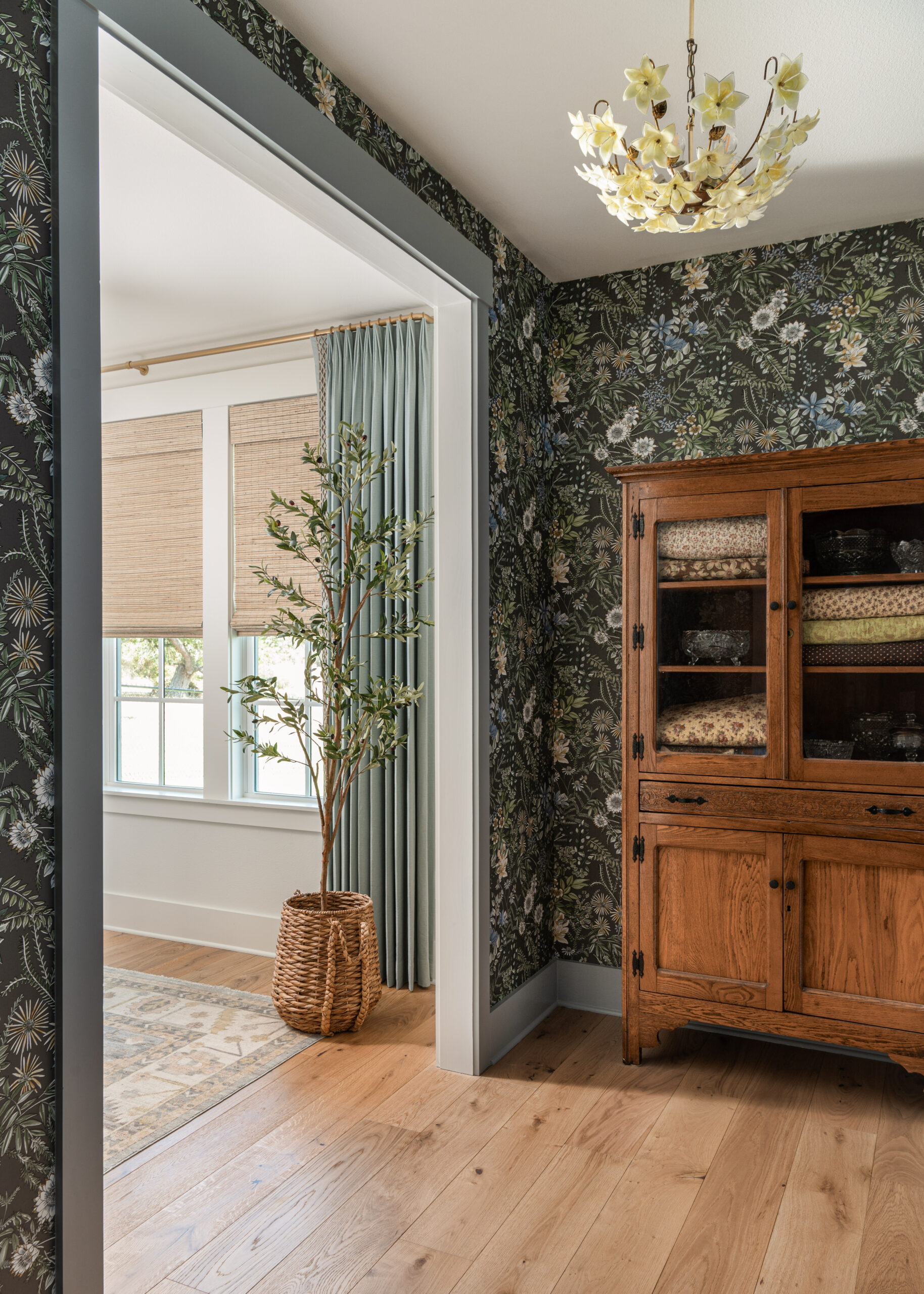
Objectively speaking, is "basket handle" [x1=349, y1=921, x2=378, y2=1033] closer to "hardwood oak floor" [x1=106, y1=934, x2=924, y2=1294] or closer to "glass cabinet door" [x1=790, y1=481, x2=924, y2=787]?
"hardwood oak floor" [x1=106, y1=934, x2=924, y2=1294]

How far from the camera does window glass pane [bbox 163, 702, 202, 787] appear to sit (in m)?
4.57

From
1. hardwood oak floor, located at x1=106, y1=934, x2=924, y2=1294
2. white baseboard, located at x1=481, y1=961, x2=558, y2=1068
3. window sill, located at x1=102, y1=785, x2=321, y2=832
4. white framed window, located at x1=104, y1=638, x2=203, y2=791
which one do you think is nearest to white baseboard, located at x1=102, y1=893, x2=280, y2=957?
window sill, located at x1=102, y1=785, x2=321, y2=832

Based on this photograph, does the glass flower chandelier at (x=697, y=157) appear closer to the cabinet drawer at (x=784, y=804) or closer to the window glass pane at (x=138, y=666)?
the cabinet drawer at (x=784, y=804)

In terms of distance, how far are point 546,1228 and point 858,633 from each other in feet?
6.04

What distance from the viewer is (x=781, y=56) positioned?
2.17 m

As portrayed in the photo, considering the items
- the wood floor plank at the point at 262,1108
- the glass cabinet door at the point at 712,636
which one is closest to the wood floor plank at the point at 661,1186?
the wood floor plank at the point at 262,1108

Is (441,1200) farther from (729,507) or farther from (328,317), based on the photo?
(328,317)

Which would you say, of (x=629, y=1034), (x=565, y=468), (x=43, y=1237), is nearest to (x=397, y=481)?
(x=565, y=468)

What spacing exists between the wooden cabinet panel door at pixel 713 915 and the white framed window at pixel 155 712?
246 cm

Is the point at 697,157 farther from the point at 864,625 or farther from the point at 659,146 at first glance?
the point at 864,625

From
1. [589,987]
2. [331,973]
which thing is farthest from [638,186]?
[589,987]

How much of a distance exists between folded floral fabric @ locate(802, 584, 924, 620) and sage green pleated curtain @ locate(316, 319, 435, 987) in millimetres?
1567

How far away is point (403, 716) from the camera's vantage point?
384 centimetres

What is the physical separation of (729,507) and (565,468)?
0.85 m
